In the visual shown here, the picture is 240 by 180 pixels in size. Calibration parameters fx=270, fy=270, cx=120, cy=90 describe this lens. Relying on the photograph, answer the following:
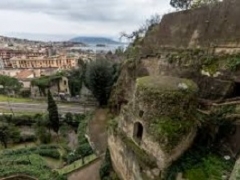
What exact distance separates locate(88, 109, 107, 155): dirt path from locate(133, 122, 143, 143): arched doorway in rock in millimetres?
7134

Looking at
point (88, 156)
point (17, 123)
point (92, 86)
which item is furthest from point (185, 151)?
point (17, 123)

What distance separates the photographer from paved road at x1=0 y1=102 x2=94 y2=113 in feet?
130

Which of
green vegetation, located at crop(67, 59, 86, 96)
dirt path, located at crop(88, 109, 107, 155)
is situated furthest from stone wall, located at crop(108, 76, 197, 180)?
green vegetation, located at crop(67, 59, 86, 96)

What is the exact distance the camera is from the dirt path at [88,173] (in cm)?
1770

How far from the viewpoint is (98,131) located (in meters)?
24.3

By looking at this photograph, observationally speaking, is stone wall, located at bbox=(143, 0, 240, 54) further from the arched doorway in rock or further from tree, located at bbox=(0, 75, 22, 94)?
tree, located at bbox=(0, 75, 22, 94)

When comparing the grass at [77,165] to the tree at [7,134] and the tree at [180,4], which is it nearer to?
the tree at [7,134]

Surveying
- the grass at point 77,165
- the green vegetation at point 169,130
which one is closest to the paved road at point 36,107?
the grass at point 77,165

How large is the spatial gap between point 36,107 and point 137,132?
31.5 meters

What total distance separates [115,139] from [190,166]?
5525 mm

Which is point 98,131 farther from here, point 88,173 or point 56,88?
Answer: point 56,88

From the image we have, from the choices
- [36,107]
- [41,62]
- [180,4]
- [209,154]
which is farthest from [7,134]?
[41,62]

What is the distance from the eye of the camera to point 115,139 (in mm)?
16000

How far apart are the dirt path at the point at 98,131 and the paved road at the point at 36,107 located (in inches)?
407
